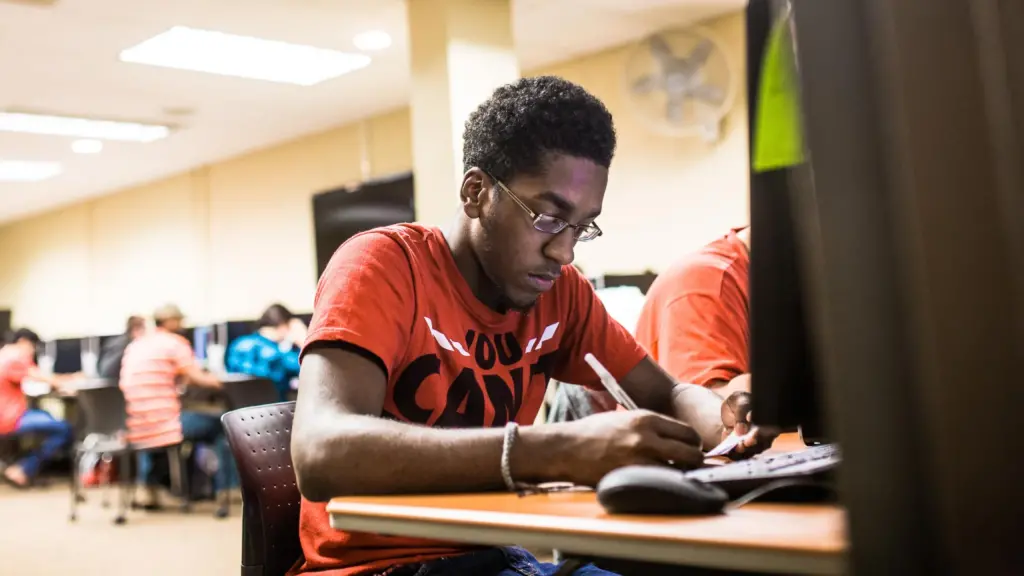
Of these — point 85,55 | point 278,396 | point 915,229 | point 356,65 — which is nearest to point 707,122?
point 356,65

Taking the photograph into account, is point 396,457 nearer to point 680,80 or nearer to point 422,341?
point 422,341

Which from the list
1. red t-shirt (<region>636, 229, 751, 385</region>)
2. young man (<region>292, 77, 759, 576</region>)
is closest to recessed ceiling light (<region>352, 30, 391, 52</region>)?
red t-shirt (<region>636, 229, 751, 385</region>)

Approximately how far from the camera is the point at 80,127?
22.5ft

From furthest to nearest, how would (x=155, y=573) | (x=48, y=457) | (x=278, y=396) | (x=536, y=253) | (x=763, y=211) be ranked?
(x=48, y=457)
(x=278, y=396)
(x=155, y=573)
(x=536, y=253)
(x=763, y=211)

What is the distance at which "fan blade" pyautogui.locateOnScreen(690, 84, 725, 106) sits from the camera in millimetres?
4789

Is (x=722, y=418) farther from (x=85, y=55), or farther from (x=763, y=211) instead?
(x=85, y=55)

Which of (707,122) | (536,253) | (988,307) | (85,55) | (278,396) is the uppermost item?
(85,55)

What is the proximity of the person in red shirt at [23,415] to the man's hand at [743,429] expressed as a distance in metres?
7.43

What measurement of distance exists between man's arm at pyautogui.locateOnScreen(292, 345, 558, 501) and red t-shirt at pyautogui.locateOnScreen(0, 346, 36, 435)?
7.45 metres

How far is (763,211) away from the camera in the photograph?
74 centimetres

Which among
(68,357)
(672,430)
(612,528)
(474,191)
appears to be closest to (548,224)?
(474,191)

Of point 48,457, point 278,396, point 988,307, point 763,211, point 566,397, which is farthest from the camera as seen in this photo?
point 48,457

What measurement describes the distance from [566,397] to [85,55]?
14.5 ft

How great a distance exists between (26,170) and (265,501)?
8.29m
